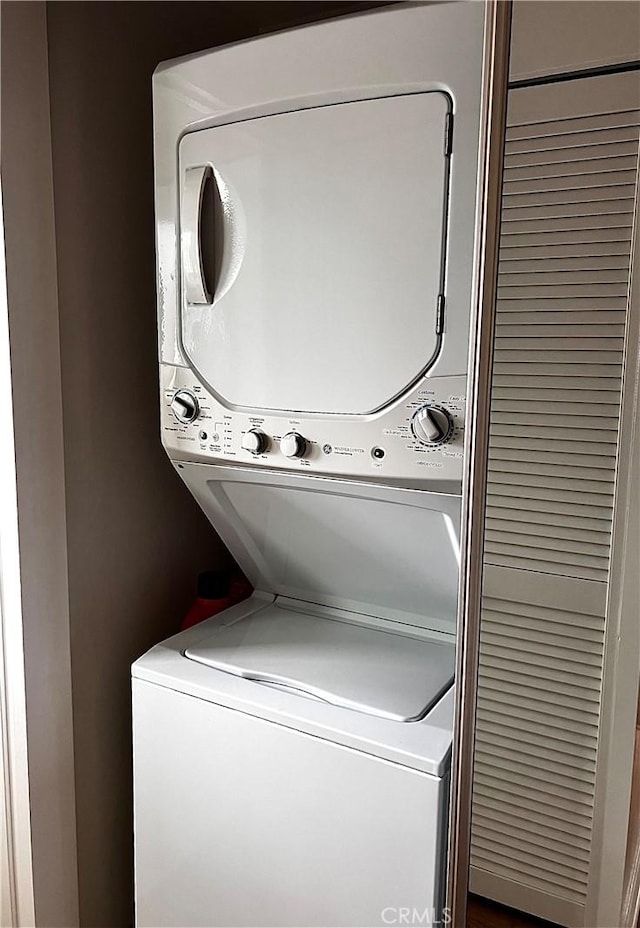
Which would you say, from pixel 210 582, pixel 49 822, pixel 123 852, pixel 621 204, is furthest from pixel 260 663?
pixel 621 204

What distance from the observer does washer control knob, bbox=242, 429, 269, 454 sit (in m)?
1.35

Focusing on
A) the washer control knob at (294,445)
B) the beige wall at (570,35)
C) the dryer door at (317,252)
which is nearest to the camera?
the beige wall at (570,35)

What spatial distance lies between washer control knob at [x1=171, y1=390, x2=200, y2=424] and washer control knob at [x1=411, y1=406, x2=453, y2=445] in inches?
17.9

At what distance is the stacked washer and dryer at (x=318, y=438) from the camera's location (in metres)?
1.15

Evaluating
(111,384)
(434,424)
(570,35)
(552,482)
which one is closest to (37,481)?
(111,384)

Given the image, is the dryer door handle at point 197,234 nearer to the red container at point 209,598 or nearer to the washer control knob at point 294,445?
the washer control knob at point 294,445

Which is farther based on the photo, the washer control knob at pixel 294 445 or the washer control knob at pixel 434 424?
the washer control knob at pixel 294 445

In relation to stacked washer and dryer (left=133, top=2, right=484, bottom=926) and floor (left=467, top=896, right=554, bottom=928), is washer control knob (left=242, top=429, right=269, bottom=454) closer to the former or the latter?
stacked washer and dryer (left=133, top=2, right=484, bottom=926)

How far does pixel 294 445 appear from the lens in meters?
1.31

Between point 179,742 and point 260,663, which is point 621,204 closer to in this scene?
point 260,663

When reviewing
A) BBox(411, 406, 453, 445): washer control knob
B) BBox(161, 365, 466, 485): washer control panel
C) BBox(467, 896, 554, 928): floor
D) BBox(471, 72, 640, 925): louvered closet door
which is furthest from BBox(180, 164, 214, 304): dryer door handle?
BBox(467, 896, 554, 928): floor

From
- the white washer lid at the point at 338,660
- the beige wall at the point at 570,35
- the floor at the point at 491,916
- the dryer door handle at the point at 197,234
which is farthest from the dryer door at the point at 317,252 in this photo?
the floor at the point at 491,916

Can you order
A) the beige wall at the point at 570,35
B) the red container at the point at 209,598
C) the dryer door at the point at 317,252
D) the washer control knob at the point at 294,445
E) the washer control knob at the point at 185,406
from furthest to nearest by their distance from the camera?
the red container at the point at 209,598
the washer control knob at the point at 185,406
the washer control knob at the point at 294,445
the dryer door at the point at 317,252
the beige wall at the point at 570,35

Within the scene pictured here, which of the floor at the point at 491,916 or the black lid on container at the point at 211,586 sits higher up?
the black lid on container at the point at 211,586
